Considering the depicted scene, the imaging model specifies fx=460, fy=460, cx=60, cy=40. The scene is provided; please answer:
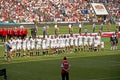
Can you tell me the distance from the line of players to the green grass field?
1.22 metres

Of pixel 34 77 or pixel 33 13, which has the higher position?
pixel 33 13

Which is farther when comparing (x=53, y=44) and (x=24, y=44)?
(x=53, y=44)

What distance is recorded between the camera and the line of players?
1513 inches

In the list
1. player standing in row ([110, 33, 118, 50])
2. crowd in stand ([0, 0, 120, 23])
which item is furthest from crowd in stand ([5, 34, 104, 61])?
crowd in stand ([0, 0, 120, 23])

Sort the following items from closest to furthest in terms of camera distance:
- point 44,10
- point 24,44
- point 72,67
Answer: point 72,67 → point 24,44 → point 44,10

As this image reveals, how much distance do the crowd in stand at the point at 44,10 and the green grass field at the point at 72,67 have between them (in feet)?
93.8

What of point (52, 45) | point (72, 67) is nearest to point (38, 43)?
point (52, 45)

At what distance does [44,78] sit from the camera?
90.5 feet

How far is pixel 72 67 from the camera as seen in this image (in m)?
32.5

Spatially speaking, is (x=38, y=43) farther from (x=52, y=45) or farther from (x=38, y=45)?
(x=52, y=45)

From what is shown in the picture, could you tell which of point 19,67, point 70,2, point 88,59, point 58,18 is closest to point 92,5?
point 70,2

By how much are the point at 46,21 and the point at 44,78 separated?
152 feet

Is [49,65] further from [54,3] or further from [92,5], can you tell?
[92,5]

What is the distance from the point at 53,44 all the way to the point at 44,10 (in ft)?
112
